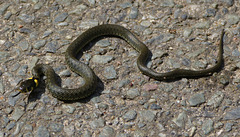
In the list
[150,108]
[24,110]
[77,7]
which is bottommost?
[24,110]

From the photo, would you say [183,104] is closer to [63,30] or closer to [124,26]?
[124,26]

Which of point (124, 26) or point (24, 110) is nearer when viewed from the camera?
point (24, 110)

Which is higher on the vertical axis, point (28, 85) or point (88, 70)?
point (88, 70)

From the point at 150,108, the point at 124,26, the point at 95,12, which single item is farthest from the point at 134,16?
the point at 150,108

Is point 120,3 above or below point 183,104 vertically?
above

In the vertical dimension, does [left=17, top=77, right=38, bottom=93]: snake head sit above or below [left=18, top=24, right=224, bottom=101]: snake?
below

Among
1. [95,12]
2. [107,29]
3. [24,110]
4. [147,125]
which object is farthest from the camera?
[95,12]

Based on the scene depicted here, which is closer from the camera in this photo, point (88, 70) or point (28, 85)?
point (28, 85)
